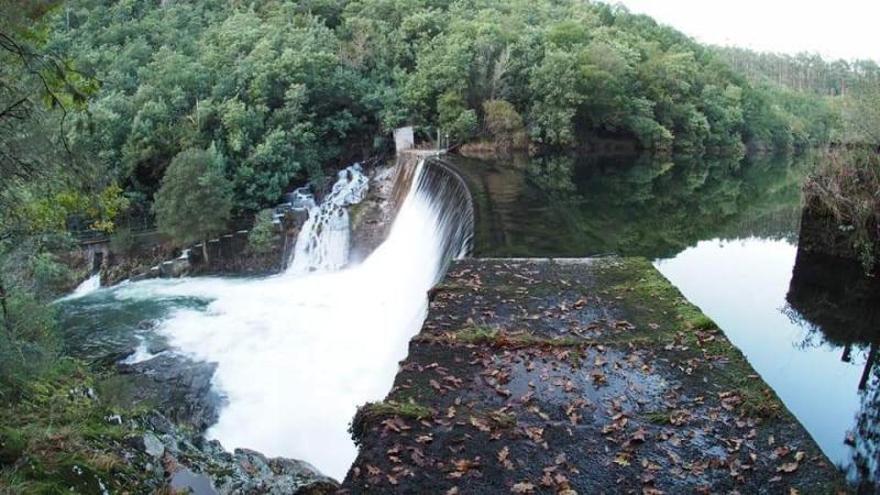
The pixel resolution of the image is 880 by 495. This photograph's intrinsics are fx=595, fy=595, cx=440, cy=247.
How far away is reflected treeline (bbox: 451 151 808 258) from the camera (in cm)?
1189

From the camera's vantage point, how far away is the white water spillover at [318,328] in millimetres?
9273

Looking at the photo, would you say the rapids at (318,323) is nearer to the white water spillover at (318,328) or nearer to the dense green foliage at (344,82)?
the white water spillover at (318,328)

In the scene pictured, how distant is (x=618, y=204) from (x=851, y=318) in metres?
9.40

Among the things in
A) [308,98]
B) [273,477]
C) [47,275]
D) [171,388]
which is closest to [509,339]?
[273,477]

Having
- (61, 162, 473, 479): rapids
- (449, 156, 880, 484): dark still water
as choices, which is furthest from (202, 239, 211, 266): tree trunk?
(449, 156, 880, 484): dark still water

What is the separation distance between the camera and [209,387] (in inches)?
416

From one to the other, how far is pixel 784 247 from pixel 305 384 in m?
14.3

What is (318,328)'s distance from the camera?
12961 mm

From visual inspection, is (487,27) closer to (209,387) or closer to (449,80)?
(449,80)

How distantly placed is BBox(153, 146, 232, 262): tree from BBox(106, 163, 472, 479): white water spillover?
5.39ft

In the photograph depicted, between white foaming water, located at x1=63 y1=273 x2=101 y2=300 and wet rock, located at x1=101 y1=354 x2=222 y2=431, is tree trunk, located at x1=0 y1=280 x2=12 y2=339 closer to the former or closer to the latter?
wet rock, located at x1=101 y1=354 x2=222 y2=431

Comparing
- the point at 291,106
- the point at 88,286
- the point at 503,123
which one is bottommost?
the point at 88,286

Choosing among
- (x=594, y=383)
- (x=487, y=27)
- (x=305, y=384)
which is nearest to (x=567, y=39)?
(x=487, y=27)

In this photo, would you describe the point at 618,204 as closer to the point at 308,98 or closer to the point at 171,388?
the point at 308,98
